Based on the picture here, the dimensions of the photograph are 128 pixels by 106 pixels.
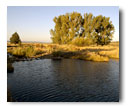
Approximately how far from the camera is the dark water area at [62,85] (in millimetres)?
5516

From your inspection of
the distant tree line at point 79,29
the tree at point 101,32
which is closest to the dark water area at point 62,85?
the distant tree line at point 79,29

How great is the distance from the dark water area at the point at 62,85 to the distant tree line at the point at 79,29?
1602 mm

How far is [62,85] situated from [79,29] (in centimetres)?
299

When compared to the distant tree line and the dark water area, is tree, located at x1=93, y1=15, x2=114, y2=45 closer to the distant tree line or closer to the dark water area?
the distant tree line

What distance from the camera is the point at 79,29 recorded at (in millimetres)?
7961

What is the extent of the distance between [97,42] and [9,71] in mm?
4567

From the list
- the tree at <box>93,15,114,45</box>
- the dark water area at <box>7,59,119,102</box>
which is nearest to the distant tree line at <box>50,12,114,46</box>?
the tree at <box>93,15,114,45</box>

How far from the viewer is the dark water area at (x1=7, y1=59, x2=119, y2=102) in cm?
552

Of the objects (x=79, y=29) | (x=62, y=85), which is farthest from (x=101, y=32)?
(x=62, y=85)

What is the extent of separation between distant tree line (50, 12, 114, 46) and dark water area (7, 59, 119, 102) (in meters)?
1.60

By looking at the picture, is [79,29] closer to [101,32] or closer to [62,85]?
[101,32]

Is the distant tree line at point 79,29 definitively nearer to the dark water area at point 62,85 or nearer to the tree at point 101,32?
the tree at point 101,32

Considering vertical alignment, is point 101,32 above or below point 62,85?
above
